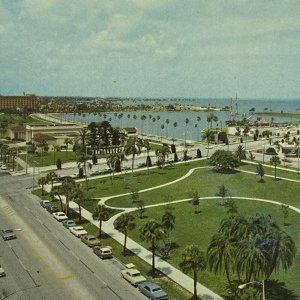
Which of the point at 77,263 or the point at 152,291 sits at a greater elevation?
the point at 152,291

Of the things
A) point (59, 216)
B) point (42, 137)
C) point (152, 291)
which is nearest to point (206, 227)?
point (152, 291)

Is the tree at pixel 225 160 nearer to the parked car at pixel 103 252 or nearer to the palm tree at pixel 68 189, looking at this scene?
the palm tree at pixel 68 189

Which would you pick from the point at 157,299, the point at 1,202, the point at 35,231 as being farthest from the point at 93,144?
the point at 157,299

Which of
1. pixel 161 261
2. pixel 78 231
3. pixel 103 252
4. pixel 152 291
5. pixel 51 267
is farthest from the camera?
pixel 78 231

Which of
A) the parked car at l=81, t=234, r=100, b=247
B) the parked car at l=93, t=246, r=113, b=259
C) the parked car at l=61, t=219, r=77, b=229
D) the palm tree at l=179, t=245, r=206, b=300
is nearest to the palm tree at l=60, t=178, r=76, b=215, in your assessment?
the parked car at l=61, t=219, r=77, b=229

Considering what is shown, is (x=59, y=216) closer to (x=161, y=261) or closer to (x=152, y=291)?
(x=161, y=261)

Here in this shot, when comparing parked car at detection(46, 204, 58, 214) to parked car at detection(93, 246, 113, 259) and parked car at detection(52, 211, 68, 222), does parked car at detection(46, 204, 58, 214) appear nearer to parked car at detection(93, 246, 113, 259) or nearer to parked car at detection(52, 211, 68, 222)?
parked car at detection(52, 211, 68, 222)
